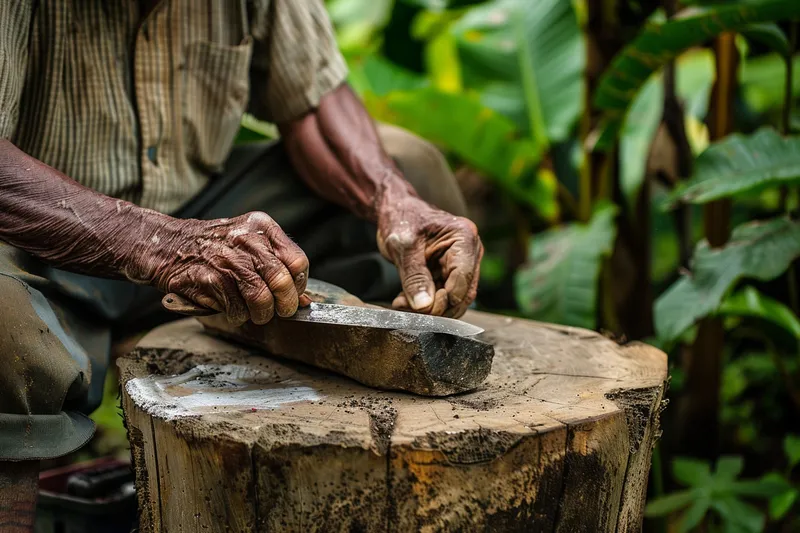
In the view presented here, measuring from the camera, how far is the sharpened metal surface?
120 cm

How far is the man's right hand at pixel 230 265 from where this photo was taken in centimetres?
119

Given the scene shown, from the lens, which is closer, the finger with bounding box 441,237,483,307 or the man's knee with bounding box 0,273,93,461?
the man's knee with bounding box 0,273,93,461

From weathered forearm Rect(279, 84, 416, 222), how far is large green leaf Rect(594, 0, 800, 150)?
0.79 m

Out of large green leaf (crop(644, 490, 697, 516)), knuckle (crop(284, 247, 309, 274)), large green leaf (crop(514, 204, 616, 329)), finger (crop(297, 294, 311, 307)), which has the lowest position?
large green leaf (crop(644, 490, 697, 516))

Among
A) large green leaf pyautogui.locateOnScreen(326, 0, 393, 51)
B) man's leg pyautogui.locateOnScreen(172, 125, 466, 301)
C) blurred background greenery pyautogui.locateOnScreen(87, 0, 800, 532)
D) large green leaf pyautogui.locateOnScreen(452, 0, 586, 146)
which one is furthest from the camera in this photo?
large green leaf pyautogui.locateOnScreen(326, 0, 393, 51)

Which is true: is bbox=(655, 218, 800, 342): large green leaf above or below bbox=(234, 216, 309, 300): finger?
below

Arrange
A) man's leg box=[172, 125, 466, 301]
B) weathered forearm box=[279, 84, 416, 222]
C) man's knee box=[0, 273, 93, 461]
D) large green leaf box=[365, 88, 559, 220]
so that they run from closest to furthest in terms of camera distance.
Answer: man's knee box=[0, 273, 93, 461] < weathered forearm box=[279, 84, 416, 222] < man's leg box=[172, 125, 466, 301] < large green leaf box=[365, 88, 559, 220]

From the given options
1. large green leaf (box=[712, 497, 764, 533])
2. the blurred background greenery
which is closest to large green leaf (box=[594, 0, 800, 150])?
the blurred background greenery

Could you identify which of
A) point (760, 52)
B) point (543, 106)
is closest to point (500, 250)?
point (543, 106)

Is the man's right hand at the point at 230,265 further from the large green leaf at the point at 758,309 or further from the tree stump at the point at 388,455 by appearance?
the large green leaf at the point at 758,309

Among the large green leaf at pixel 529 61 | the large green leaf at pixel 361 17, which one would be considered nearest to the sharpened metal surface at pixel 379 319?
the large green leaf at pixel 529 61

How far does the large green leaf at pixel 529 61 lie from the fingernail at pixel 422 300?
1.52 m

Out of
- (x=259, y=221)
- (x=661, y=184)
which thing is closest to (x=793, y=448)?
(x=661, y=184)

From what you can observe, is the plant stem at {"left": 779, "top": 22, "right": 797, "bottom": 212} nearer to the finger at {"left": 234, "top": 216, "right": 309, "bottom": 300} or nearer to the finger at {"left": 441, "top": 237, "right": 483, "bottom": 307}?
the finger at {"left": 441, "top": 237, "right": 483, "bottom": 307}
